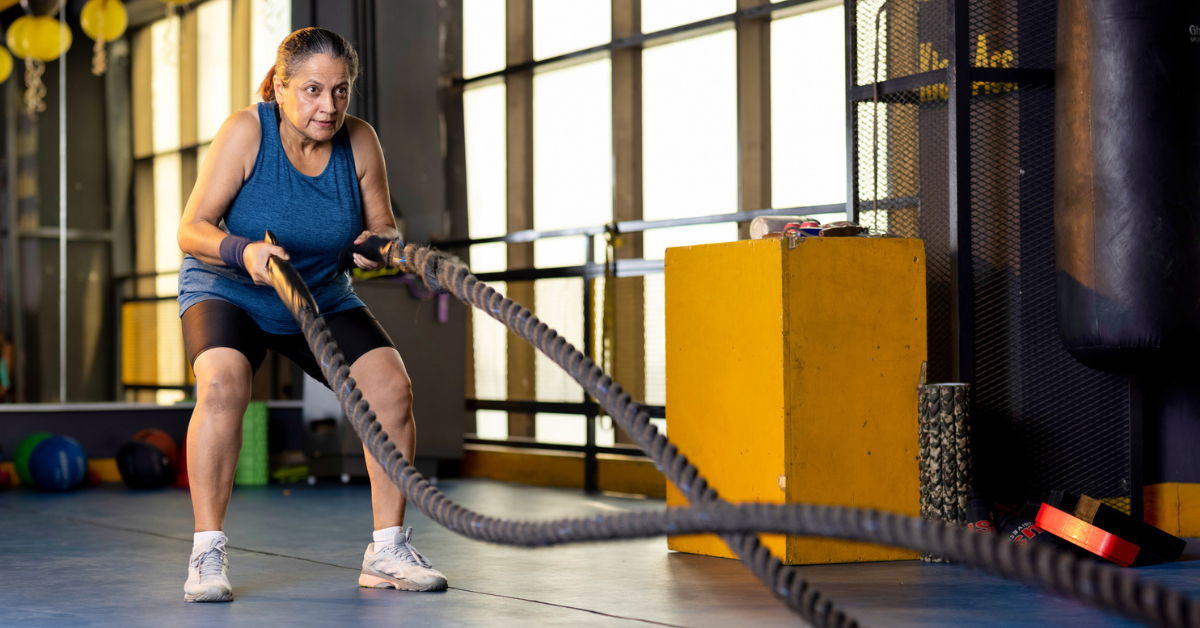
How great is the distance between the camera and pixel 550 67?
22.9 feet

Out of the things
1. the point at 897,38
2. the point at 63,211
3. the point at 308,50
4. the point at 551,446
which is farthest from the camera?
the point at 63,211

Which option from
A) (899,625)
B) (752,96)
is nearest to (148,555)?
(899,625)

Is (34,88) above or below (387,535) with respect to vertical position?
above

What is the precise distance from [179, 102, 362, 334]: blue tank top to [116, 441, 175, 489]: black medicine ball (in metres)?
3.60

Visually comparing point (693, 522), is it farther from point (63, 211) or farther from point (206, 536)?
point (63, 211)

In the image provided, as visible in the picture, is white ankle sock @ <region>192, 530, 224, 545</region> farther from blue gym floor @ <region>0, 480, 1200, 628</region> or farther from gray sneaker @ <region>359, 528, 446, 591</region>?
gray sneaker @ <region>359, 528, 446, 591</region>

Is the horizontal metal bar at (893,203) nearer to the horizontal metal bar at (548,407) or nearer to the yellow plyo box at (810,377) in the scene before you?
the yellow plyo box at (810,377)

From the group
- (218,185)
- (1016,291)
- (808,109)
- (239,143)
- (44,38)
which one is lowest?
(1016,291)

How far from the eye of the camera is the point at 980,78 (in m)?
→ 3.90

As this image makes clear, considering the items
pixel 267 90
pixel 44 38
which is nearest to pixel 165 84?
pixel 44 38

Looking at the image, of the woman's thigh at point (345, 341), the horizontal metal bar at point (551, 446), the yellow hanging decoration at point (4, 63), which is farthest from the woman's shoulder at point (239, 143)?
the yellow hanging decoration at point (4, 63)

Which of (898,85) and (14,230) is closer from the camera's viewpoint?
(898,85)

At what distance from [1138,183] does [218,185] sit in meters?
2.52

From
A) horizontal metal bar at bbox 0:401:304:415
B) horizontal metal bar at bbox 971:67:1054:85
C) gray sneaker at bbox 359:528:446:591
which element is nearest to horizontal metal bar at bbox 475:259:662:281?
horizontal metal bar at bbox 0:401:304:415
